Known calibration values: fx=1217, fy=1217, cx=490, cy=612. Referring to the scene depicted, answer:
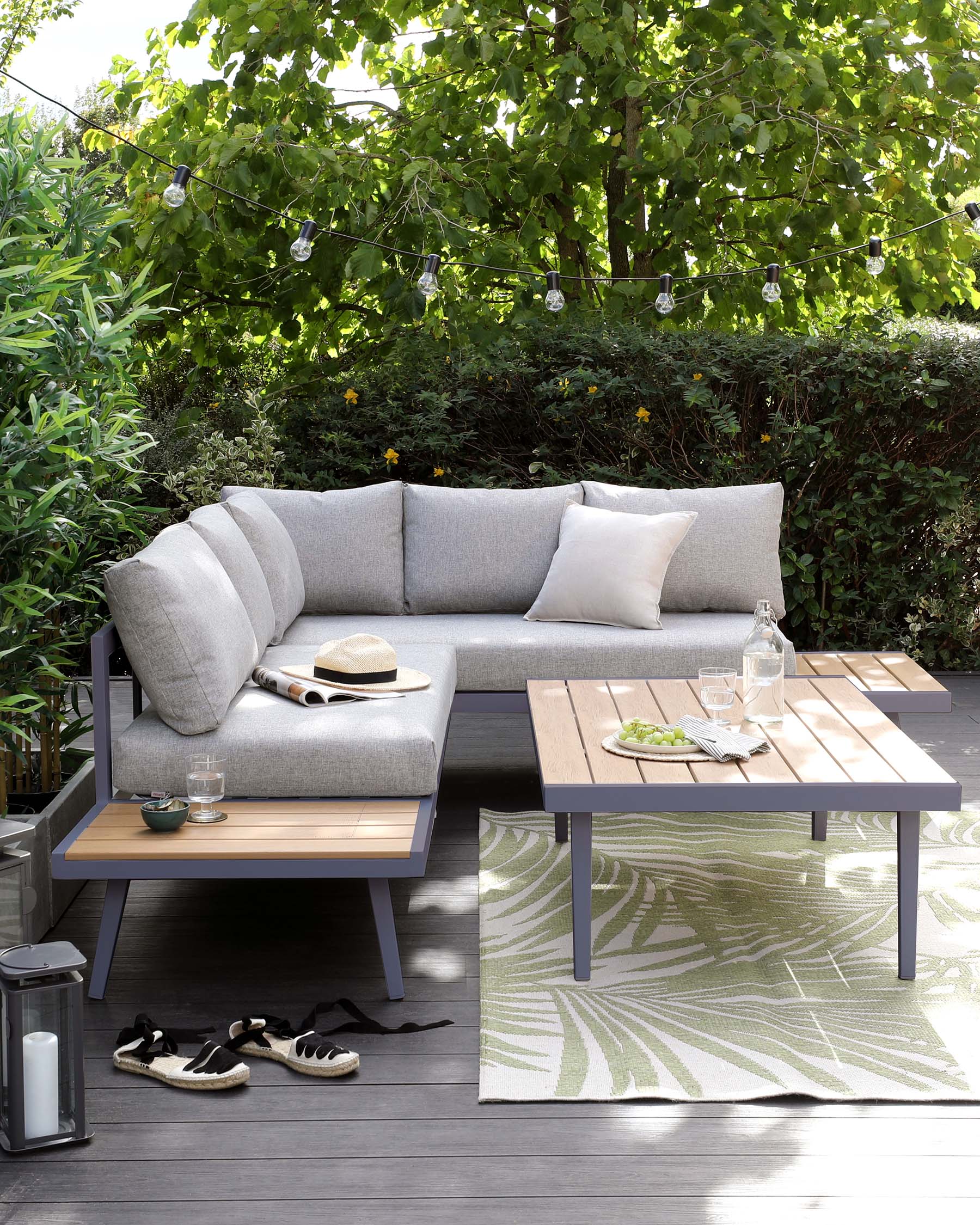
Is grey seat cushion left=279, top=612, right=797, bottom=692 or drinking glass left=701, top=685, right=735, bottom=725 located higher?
drinking glass left=701, top=685, right=735, bottom=725

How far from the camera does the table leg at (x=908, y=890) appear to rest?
101 inches

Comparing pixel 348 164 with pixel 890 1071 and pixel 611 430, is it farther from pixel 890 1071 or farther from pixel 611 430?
pixel 890 1071

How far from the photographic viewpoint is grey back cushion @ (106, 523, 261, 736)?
2.78 meters

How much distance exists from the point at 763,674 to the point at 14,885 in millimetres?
1774

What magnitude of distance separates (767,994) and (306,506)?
2.63 m

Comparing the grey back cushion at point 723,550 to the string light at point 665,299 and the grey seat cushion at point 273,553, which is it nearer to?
the string light at point 665,299

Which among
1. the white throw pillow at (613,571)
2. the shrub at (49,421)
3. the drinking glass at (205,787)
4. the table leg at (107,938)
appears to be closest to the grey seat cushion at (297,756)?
the drinking glass at (205,787)

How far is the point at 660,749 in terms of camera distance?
108 inches

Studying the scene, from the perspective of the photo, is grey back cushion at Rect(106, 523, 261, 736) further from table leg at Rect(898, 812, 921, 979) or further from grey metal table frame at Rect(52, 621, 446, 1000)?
table leg at Rect(898, 812, 921, 979)

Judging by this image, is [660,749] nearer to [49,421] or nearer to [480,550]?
[49,421]

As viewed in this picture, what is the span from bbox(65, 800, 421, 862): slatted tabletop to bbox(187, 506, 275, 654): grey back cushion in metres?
0.85

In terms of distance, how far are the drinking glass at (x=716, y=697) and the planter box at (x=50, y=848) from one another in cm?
155

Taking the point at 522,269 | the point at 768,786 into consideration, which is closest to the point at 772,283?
the point at 522,269

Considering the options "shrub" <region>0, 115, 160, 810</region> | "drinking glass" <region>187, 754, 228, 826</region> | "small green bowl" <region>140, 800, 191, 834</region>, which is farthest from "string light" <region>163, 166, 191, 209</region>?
"small green bowl" <region>140, 800, 191, 834</region>
